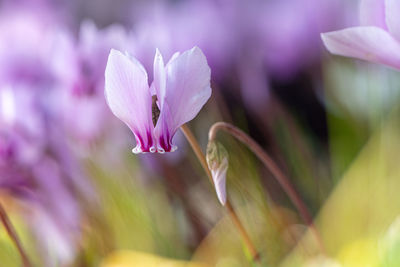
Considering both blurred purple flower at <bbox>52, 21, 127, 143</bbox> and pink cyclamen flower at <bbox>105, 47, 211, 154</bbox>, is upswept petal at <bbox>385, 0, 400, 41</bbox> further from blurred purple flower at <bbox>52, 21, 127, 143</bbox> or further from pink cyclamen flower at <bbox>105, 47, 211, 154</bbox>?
blurred purple flower at <bbox>52, 21, 127, 143</bbox>

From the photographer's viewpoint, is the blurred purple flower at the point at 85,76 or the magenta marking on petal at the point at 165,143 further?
the blurred purple flower at the point at 85,76

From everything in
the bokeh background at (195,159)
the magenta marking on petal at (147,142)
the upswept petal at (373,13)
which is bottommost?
the bokeh background at (195,159)

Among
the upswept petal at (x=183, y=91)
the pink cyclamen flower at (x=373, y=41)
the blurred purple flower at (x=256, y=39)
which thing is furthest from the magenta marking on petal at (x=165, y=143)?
the blurred purple flower at (x=256, y=39)

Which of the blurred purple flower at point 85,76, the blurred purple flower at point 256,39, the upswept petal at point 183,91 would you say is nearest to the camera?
the upswept petal at point 183,91

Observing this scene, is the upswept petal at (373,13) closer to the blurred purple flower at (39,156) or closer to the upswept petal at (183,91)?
the upswept petal at (183,91)

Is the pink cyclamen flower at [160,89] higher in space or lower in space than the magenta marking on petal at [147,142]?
higher

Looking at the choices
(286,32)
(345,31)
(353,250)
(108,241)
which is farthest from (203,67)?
(286,32)
